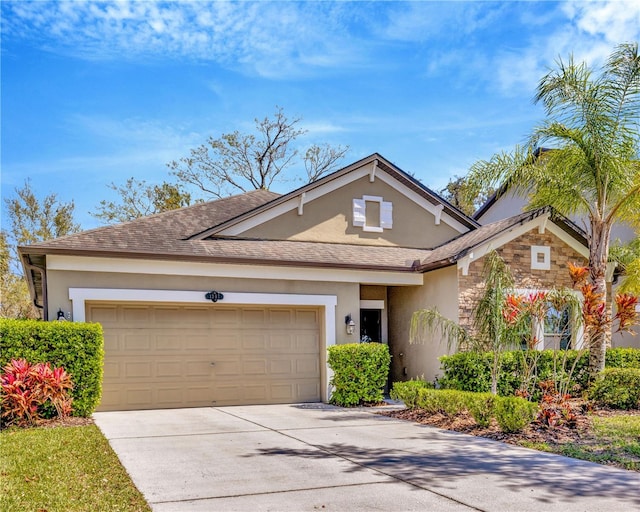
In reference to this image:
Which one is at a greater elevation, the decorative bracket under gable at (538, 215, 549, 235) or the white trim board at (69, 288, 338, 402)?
the decorative bracket under gable at (538, 215, 549, 235)

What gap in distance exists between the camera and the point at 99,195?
109 ft

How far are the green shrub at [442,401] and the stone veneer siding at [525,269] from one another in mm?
2921

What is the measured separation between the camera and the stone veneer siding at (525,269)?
14016 millimetres

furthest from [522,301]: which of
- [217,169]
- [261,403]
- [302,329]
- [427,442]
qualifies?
[217,169]

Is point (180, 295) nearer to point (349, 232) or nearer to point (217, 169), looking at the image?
point (349, 232)

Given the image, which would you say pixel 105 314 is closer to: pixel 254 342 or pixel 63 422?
pixel 63 422

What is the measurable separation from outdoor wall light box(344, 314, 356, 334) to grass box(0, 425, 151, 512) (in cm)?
684

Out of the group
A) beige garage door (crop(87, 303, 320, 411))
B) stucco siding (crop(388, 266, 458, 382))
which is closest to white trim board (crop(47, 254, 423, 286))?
stucco siding (crop(388, 266, 458, 382))

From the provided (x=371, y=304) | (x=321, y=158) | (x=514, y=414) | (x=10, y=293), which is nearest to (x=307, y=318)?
(x=371, y=304)

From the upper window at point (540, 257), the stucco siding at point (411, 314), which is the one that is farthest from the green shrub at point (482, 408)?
the upper window at point (540, 257)

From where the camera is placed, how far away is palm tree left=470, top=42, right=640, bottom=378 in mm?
13055

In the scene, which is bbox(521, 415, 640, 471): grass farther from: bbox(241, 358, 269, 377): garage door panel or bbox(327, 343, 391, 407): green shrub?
bbox(241, 358, 269, 377): garage door panel

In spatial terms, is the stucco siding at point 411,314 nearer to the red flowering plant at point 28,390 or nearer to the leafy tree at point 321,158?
the red flowering plant at point 28,390

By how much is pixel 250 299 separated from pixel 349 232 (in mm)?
4156
